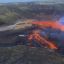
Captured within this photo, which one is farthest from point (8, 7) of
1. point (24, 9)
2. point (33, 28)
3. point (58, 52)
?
point (58, 52)

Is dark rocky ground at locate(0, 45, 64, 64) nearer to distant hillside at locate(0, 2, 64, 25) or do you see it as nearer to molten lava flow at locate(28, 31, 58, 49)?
molten lava flow at locate(28, 31, 58, 49)

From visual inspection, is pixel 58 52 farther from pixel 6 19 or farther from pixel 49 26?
pixel 6 19

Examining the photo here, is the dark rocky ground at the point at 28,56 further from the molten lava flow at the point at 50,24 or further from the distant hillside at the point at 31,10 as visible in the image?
the distant hillside at the point at 31,10

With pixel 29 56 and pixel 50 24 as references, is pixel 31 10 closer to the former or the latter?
pixel 50 24

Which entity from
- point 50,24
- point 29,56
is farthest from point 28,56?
point 50,24

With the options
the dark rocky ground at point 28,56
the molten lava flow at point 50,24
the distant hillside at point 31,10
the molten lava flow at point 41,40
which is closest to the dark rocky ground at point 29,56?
the dark rocky ground at point 28,56

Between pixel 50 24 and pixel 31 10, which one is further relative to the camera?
pixel 31 10
